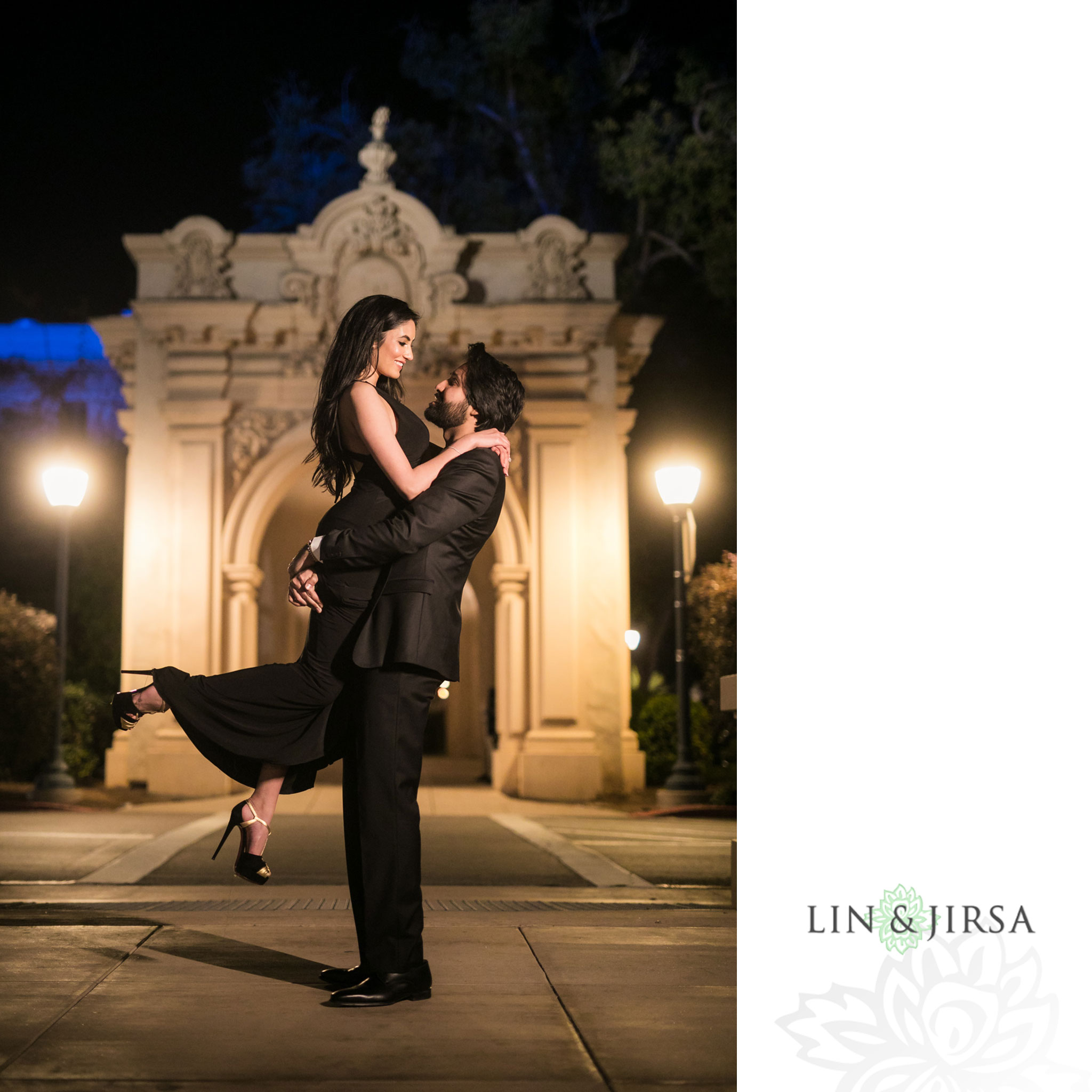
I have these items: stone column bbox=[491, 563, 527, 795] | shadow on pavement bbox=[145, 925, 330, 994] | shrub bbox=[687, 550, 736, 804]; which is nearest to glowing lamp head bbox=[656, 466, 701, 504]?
shrub bbox=[687, 550, 736, 804]

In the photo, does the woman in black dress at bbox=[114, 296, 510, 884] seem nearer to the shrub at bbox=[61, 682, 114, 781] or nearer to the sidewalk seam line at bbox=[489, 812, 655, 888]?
the sidewalk seam line at bbox=[489, 812, 655, 888]

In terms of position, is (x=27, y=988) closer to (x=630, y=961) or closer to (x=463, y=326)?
(x=630, y=961)

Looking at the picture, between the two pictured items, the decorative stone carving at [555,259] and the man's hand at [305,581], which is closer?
the man's hand at [305,581]

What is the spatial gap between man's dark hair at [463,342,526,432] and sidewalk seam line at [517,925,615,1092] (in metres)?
1.49

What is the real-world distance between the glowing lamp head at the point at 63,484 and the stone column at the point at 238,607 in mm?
1839

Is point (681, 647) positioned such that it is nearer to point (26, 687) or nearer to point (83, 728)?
point (26, 687)

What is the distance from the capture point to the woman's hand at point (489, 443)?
3.64m

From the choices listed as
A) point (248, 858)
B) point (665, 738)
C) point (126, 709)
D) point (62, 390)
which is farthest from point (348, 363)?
point (62, 390)

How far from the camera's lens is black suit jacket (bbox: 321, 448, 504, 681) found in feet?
11.5

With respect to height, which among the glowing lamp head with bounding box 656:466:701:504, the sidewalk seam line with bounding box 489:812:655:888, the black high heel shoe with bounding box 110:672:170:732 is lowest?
the sidewalk seam line with bounding box 489:812:655:888
